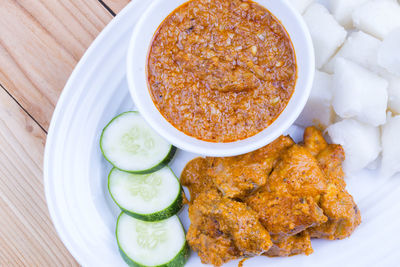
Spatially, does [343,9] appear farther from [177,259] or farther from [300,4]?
[177,259]

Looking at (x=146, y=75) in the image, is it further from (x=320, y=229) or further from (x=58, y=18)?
(x=320, y=229)

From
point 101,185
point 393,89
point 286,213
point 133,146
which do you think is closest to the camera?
point 286,213

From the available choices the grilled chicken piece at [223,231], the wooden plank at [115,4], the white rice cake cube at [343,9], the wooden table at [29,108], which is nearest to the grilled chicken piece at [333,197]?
the grilled chicken piece at [223,231]

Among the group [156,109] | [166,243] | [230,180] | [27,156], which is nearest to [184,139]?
[156,109]

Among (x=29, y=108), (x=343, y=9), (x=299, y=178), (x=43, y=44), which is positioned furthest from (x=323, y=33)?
(x=29, y=108)

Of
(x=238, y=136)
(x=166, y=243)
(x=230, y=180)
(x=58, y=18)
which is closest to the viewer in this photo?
(x=238, y=136)
